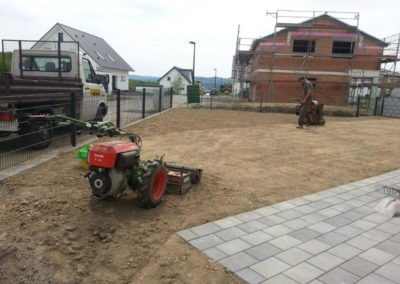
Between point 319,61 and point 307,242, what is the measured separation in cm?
2770

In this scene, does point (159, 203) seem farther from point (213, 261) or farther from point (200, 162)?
point (200, 162)

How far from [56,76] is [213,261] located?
828 centimetres

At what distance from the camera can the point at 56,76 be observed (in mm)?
9945

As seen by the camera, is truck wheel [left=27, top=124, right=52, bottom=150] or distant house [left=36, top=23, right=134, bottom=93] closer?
truck wheel [left=27, top=124, right=52, bottom=150]

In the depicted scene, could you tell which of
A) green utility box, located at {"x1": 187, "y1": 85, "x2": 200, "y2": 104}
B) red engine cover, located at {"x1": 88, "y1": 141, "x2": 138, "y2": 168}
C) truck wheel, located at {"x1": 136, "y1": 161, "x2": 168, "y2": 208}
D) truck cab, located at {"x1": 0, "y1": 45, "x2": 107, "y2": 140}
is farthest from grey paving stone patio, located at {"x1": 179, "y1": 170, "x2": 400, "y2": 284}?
green utility box, located at {"x1": 187, "y1": 85, "x2": 200, "y2": 104}

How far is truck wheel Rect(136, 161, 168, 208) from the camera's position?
4.35 m

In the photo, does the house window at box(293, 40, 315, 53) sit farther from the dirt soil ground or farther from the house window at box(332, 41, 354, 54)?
the dirt soil ground

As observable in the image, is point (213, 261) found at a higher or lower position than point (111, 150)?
lower

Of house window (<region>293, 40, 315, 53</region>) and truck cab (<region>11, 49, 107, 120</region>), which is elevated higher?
house window (<region>293, 40, 315, 53</region>)

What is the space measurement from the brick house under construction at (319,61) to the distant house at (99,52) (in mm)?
14232

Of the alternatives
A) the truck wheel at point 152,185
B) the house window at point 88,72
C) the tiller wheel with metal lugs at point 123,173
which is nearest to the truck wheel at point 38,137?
the tiller wheel with metal lugs at point 123,173

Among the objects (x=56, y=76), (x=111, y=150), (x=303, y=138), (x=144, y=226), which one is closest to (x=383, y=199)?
(x=144, y=226)

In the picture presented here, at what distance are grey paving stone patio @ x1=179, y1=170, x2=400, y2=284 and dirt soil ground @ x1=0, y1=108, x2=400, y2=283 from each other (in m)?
0.23

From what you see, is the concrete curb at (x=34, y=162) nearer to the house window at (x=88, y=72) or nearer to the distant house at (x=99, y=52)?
the house window at (x=88, y=72)
